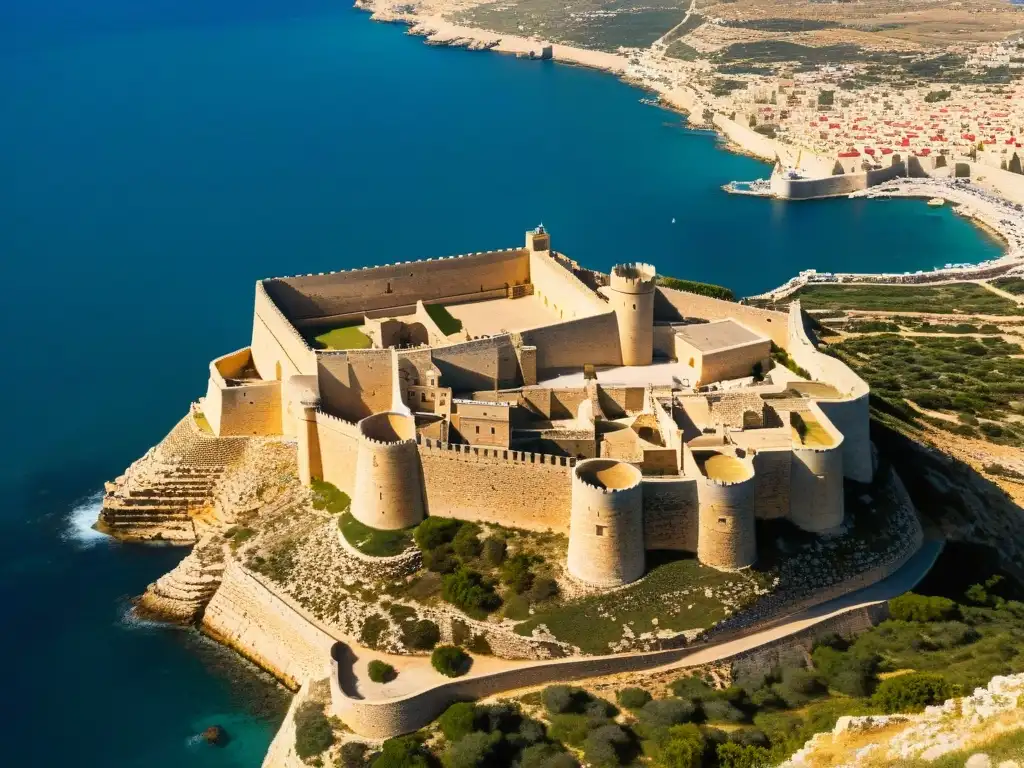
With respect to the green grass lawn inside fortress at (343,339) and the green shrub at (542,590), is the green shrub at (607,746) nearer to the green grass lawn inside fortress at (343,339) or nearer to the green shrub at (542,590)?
the green shrub at (542,590)

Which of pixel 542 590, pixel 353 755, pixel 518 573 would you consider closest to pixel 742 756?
pixel 542 590

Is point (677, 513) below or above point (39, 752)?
above

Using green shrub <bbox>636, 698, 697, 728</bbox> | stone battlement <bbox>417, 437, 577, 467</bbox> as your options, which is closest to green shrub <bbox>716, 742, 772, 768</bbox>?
green shrub <bbox>636, 698, 697, 728</bbox>

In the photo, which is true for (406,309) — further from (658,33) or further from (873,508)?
(658,33)

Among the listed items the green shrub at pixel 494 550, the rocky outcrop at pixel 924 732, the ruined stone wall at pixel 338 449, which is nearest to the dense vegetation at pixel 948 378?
the green shrub at pixel 494 550

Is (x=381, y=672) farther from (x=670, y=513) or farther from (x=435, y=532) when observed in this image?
(x=670, y=513)

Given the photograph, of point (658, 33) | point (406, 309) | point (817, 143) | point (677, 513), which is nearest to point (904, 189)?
point (817, 143)
